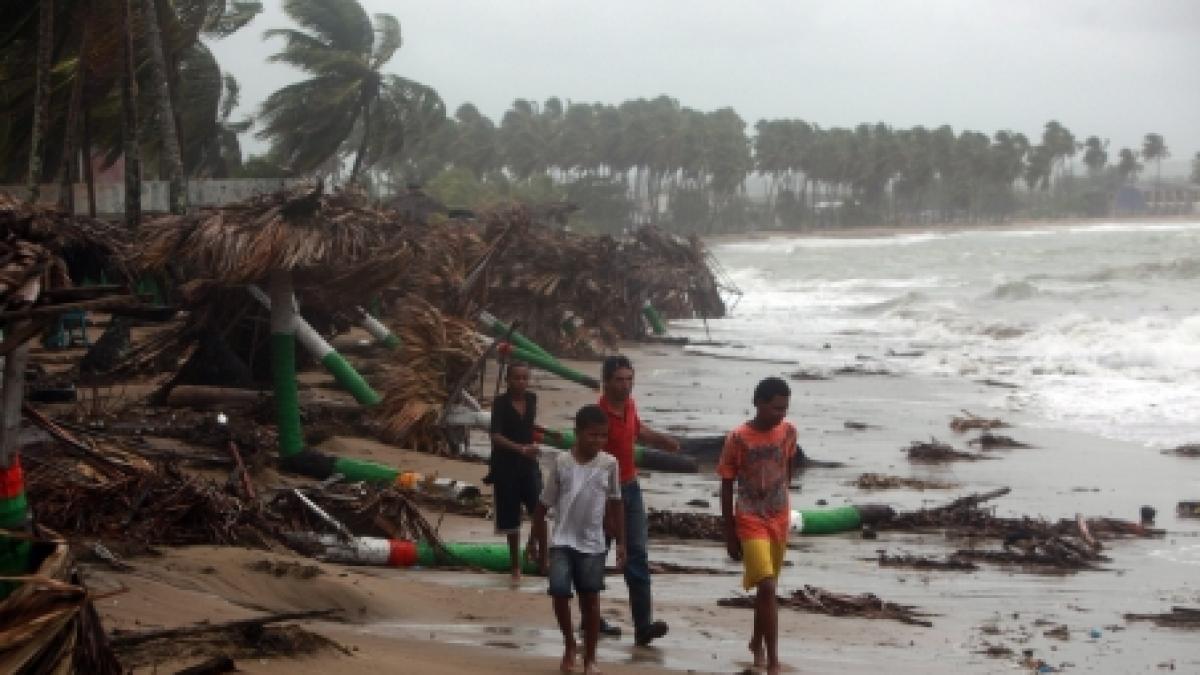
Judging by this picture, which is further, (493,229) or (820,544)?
(493,229)

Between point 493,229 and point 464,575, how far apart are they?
14284mm

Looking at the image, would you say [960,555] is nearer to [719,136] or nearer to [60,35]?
[60,35]

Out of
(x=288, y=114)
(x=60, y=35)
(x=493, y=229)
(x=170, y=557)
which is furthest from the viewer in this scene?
(x=288, y=114)

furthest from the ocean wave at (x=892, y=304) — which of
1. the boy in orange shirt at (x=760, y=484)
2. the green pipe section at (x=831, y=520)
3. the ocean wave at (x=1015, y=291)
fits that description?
the boy in orange shirt at (x=760, y=484)

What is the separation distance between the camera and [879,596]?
9.17m

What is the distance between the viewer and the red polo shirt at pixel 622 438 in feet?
25.9

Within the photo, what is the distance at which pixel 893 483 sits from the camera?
14.0m

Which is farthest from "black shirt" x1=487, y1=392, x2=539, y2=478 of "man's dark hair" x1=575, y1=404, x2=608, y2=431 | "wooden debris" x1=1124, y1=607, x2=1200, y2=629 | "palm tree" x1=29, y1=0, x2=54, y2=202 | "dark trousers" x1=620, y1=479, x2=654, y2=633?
"palm tree" x1=29, y1=0, x2=54, y2=202

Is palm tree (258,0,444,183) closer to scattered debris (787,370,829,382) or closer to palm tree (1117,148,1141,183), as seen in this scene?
scattered debris (787,370,829,382)

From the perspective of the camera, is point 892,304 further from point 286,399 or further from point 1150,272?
point 286,399

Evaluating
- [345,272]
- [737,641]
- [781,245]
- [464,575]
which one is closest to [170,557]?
[464,575]

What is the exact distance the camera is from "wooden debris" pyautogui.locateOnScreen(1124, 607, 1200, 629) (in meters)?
8.52

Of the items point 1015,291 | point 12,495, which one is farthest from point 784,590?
point 1015,291

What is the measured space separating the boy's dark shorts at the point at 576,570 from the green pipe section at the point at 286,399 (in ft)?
15.5
